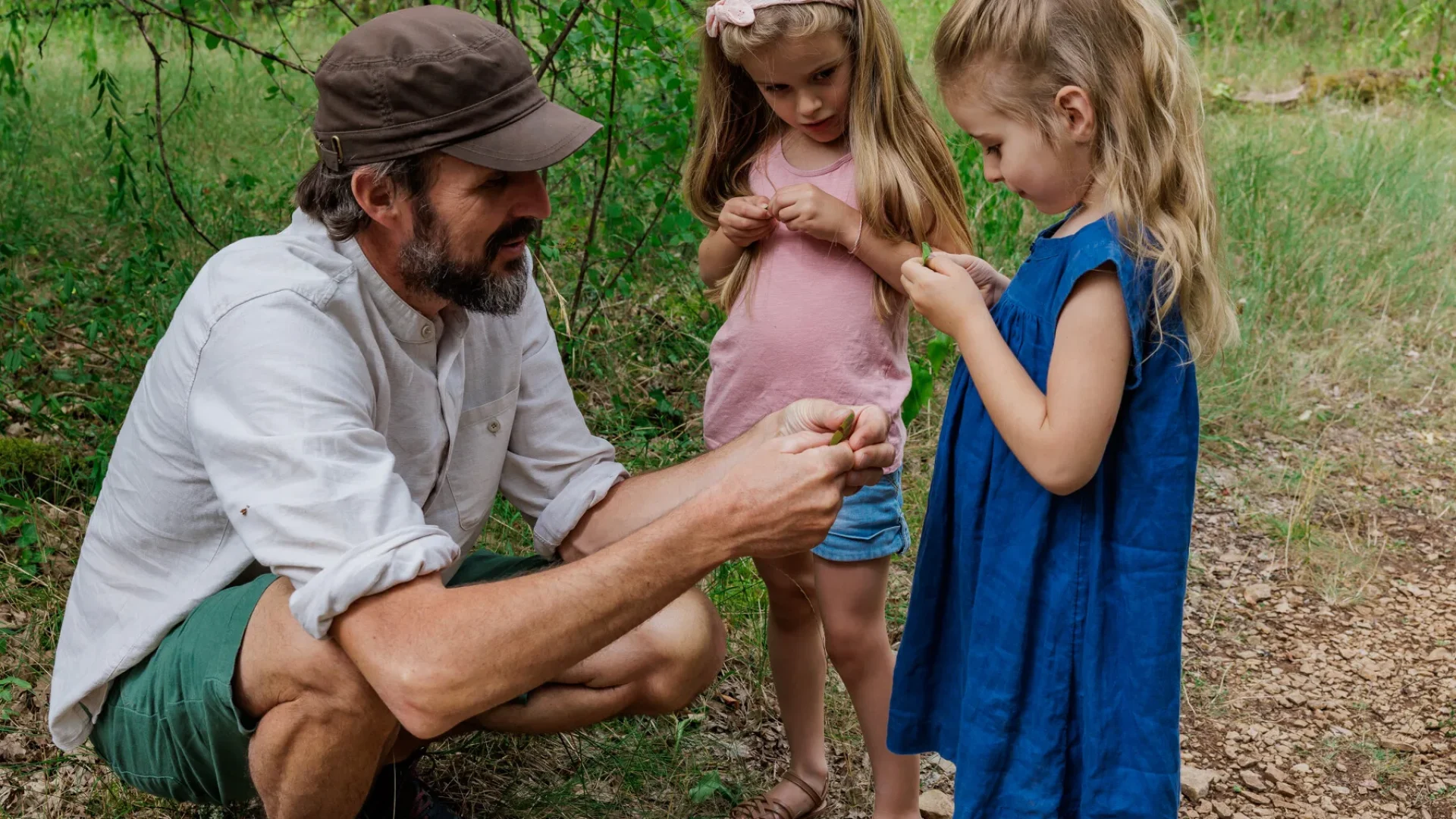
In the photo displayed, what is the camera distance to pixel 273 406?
72.1 inches

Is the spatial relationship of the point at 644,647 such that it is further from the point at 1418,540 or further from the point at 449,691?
the point at 1418,540

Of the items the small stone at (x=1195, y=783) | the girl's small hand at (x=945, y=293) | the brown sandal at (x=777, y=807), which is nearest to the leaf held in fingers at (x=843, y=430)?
the girl's small hand at (x=945, y=293)

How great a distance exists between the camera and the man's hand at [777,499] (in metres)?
1.85

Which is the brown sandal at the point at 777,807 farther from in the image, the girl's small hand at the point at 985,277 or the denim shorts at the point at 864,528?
the girl's small hand at the point at 985,277

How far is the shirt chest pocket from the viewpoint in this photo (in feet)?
7.77

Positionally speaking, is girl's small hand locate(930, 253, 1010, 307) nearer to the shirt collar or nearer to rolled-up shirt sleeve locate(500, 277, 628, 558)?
rolled-up shirt sleeve locate(500, 277, 628, 558)

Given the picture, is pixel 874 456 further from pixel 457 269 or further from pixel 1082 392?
pixel 457 269

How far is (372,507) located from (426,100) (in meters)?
0.65

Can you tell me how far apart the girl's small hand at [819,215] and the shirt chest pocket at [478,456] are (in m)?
0.63

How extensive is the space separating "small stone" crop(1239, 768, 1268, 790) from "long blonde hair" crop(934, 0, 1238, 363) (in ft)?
4.27

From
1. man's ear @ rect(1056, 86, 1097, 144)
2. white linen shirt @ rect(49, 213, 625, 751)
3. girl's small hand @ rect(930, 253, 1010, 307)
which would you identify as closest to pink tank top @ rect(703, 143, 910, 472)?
girl's small hand @ rect(930, 253, 1010, 307)

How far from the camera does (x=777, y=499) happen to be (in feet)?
6.06

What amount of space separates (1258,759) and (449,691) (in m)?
1.93

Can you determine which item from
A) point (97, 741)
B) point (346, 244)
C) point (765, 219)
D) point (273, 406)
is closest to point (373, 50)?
point (346, 244)
